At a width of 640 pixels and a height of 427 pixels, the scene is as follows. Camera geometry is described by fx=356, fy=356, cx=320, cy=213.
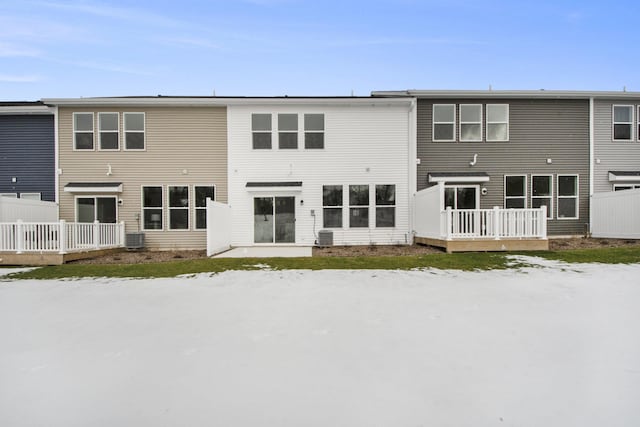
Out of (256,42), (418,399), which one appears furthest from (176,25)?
(418,399)

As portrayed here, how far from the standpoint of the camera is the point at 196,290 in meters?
7.00

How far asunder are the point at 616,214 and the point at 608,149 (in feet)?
11.1

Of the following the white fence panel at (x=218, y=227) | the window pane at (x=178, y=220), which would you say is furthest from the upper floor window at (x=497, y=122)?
the window pane at (x=178, y=220)

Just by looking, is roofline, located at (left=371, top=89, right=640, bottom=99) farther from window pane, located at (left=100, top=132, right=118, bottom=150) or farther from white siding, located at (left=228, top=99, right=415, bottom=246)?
window pane, located at (left=100, top=132, right=118, bottom=150)

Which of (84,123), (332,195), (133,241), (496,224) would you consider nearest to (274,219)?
(332,195)

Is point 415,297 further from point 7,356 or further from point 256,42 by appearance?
point 256,42

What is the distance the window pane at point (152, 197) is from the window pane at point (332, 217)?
6.95m

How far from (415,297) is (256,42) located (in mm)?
17493

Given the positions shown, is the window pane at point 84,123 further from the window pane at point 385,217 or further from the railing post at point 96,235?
the window pane at point 385,217

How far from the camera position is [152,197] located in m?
15.0

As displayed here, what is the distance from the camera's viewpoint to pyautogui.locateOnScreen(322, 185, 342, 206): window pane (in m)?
15.0

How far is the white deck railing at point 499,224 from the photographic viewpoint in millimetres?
11695

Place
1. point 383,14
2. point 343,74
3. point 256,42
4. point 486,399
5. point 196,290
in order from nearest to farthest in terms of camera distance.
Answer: point 486,399, point 196,290, point 383,14, point 256,42, point 343,74

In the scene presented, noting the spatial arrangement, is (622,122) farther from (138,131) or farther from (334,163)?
(138,131)
